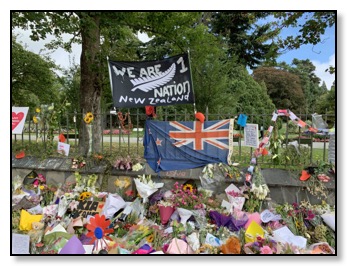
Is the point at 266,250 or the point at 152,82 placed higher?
the point at 152,82

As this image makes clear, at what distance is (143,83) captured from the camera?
402cm

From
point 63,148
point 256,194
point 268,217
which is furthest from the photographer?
point 63,148

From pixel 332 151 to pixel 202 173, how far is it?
1757 millimetres

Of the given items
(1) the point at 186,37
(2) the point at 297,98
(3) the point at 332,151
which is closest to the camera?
(3) the point at 332,151

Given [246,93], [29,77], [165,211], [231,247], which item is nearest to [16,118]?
[165,211]

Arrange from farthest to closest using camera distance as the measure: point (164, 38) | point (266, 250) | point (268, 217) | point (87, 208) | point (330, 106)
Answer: point (330, 106)
point (164, 38)
point (87, 208)
point (268, 217)
point (266, 250)

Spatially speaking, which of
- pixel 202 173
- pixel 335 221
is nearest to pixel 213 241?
pixel 202 173

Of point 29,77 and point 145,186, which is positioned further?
point 29,77

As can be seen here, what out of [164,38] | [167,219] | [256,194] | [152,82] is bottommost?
[167,219]

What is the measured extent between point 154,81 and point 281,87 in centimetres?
2270

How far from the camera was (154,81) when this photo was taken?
13.1 ft

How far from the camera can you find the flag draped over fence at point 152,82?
393 cm

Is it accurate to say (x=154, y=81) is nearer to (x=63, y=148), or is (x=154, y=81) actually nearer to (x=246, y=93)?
(x=63, y=148)

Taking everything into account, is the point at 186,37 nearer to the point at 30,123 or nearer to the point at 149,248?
the point at 30,123
